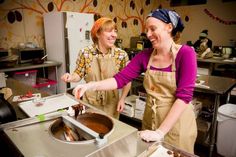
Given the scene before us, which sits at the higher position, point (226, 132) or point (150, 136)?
point (150, 136)

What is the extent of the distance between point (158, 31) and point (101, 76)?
817mm

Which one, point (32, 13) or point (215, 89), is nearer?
point (215, 89)

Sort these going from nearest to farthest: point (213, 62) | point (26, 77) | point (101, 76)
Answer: point (101, 76) < point (26, 77) < point (213, 62)

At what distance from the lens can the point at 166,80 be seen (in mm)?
1258

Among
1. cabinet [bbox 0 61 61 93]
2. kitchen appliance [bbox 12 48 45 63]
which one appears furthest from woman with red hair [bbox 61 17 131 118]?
kitchen appliance [bbox 12 48 45 63]

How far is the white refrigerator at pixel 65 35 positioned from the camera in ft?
11.9

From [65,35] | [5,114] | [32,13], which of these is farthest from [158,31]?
[32,13]

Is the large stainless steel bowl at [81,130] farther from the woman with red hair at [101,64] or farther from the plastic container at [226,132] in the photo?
the plastic container at [226,132]

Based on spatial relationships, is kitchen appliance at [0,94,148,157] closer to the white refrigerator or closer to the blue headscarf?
the blue headscarf

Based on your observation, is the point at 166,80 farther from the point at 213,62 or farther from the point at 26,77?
the point at 213,62

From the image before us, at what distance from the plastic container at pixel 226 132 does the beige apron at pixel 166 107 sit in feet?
3.75

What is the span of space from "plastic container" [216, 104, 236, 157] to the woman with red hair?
1298 millimetres

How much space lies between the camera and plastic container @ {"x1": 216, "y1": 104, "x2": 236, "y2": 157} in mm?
2244

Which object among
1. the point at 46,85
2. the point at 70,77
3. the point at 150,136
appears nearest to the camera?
the point at 150,136
